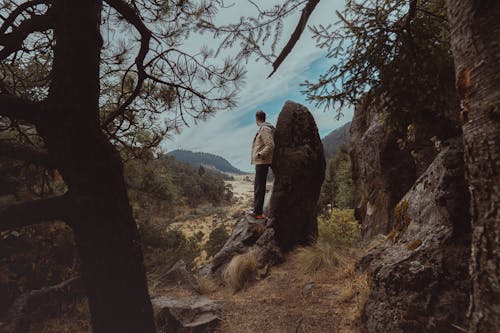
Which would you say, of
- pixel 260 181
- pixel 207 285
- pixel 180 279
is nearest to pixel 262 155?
pixel 260 181

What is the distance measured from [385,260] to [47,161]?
3.24m

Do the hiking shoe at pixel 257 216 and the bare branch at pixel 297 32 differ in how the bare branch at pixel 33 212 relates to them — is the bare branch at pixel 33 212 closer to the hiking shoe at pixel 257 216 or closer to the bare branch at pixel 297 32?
the bare branch at pixel 297 32

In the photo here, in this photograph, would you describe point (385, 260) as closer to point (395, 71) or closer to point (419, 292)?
point (419, 292)

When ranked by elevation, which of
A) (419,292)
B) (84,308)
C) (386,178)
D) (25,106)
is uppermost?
(25,106)

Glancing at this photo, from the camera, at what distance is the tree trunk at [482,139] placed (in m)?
1.34

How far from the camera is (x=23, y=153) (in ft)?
6.19

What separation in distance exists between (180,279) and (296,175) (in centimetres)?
354

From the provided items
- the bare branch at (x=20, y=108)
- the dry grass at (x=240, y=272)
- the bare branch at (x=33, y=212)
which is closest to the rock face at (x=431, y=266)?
the dry grass at (x=240, y=272)

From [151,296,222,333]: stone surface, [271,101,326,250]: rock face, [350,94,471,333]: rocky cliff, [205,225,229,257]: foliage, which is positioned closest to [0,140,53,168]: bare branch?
[151,296,222,333]: stone surface

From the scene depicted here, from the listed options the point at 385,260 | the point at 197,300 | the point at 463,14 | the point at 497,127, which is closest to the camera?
the point at 497,127

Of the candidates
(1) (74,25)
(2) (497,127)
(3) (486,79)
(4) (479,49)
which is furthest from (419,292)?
(1) (74,25)

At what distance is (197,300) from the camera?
408 cm

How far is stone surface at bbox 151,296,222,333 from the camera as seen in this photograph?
3.37 meters

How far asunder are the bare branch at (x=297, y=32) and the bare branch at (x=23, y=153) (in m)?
1.91
